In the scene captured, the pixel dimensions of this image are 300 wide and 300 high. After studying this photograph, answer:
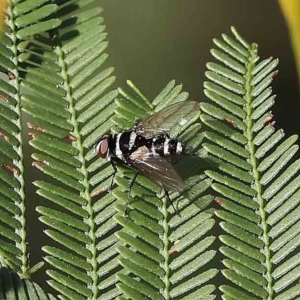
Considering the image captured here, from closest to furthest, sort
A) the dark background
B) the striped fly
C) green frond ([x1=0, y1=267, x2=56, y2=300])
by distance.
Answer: green frond ([x1=0, y1=267, x2=56, y2=300]), the striped fly, the dark background

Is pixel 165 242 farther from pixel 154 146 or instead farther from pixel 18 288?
pixel 154 146

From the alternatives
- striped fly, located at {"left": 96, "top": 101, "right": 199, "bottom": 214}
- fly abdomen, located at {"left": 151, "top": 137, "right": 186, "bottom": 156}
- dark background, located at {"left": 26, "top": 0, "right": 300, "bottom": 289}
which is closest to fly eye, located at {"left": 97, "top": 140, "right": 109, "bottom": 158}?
striped fly, located at {"left": 96, "top": 101, "right": 199, "bottom": 214}

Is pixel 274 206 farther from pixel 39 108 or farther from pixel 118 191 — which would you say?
pixel 39 108

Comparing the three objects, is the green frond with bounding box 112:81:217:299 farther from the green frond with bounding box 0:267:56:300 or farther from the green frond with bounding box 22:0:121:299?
the green frond with bounding box 0:267:56:300

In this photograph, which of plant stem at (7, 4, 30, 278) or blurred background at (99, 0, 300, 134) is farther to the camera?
blurred background at (99, 0, 300, 134)

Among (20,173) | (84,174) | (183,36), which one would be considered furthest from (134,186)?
(183,36)

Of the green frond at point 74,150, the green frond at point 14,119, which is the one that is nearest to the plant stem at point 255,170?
the green frond at point 74,150

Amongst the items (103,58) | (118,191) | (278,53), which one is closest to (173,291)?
(118,191)
